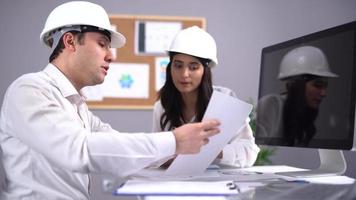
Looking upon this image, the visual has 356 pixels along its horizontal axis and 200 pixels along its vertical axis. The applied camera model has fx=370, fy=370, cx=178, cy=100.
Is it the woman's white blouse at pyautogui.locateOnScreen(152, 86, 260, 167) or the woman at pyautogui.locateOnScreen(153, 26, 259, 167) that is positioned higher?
the woman at pyautogui.locateOnScreen(153, 26, 259, 167)

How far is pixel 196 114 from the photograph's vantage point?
1.88m

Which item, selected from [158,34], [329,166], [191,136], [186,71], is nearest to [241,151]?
[329,166]

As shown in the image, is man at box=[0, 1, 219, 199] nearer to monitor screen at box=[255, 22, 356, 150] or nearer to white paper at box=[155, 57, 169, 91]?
monitor screen at box=[255, 22, 356, 150]

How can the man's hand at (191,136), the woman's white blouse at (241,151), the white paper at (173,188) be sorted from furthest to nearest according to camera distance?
the woman's white blouse at (241,151) < the man's hand at (191,136) < the white paper at (173,188)

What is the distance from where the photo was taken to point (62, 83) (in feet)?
4.06

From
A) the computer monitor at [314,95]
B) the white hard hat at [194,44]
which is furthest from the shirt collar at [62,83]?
the computer monitor at [314,95]

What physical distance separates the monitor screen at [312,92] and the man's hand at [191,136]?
0.40 m

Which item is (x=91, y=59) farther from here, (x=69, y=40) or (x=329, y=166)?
(x=329, y=166)

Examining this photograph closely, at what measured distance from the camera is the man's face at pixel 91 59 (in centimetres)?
128

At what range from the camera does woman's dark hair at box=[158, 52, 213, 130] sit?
1.86 metres

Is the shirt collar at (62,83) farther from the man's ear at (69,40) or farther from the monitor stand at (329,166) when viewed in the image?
the monitor stand at (329,166)

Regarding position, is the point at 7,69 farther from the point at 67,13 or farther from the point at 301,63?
the point at 301,63

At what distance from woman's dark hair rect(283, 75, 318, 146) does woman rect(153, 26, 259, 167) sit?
295 mm

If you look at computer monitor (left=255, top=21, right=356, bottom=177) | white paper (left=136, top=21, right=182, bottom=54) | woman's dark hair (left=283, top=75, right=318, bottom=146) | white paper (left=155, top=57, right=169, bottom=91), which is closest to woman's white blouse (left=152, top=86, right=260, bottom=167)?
computer monitor (left=255, top=21, right=356, bottom=177)
